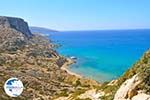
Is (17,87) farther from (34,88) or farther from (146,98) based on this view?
(34,88)

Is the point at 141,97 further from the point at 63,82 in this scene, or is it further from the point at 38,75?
the point at 38,75

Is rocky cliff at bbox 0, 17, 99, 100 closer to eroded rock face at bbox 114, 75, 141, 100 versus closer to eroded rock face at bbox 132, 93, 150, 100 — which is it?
eroded rock face at bbox 114, 75, 141, 100

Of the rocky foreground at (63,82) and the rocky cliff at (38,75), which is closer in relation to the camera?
the rocky foreground at (63,82)

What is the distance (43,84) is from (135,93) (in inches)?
2353

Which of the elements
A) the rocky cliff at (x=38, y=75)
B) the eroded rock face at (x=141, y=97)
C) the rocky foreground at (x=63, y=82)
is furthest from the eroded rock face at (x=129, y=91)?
the rocky cliff at (x=38, y=75)

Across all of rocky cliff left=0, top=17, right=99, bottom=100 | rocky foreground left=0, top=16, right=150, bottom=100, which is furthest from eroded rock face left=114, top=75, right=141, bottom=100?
rocky cliff left=0, top=17, right=99, bottom=100

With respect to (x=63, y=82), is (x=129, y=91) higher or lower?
higher

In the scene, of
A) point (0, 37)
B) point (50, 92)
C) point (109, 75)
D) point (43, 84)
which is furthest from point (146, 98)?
point (0, 37)

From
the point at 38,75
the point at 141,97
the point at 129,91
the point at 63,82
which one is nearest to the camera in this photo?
the point at 141,97

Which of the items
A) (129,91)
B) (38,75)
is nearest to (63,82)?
(38,75)

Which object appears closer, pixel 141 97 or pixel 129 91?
pixel 141 97

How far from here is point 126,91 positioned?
15586mm

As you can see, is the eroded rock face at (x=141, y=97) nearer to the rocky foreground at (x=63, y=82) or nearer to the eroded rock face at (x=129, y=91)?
the rocky foreground at (x=63, y=82)

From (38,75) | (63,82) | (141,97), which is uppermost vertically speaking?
(141,97)
